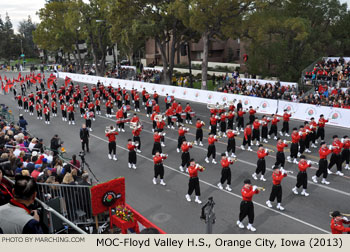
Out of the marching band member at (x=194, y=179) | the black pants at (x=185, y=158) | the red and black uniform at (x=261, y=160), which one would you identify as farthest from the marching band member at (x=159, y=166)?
the red and black uniform at (x=261, y=160)

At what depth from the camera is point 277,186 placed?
10.5m

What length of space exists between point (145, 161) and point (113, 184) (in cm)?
732

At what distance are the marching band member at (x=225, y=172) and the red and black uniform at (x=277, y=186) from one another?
1.63 metres

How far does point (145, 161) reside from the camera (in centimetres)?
1552

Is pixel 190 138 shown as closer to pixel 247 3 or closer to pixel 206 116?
pixel 206 116

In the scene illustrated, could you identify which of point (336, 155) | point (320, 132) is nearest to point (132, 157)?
point (336, 155)

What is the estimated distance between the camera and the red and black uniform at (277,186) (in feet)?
33.7

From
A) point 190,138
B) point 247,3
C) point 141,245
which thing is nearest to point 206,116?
point 190,138

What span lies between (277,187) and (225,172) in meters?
1.99

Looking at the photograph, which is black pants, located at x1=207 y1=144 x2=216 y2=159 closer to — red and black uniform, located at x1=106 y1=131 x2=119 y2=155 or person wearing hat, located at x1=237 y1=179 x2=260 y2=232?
red and black uniform, located at x1=106 y1=131 x2=119 y2=155

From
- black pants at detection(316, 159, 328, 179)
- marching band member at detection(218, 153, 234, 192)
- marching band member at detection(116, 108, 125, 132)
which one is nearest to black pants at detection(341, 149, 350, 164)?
black pants at detection(316, 159, 328, 179)

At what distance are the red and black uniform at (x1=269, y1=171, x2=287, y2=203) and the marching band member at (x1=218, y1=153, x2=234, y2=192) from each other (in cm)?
163

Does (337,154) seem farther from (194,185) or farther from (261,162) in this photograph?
(194,185)

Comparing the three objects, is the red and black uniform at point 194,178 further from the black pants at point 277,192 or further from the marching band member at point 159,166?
the black pants at point 277,192
